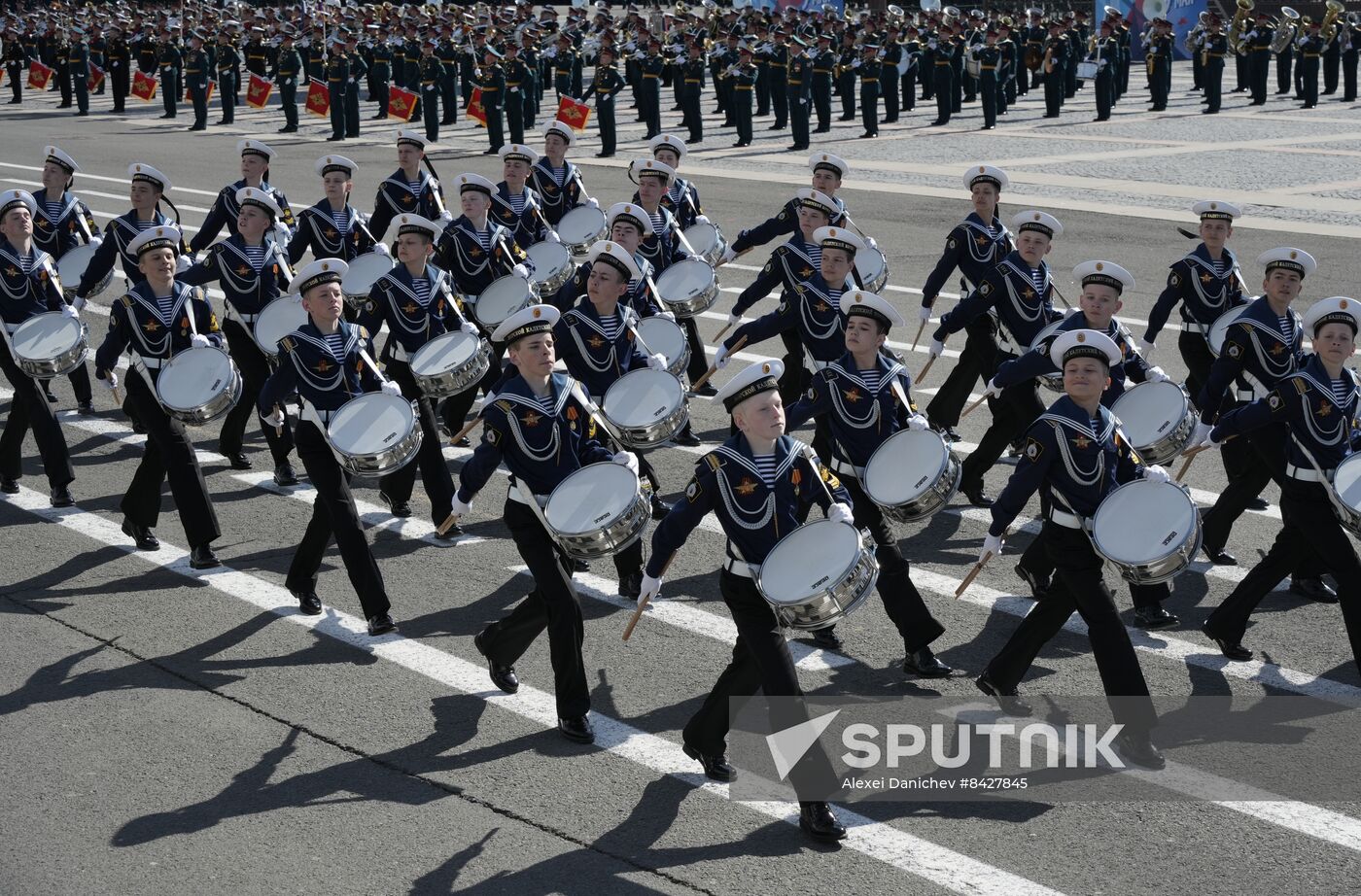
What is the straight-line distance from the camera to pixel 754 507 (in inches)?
291

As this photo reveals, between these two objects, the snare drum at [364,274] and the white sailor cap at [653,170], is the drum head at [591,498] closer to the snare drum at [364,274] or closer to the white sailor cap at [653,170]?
the snare drum at [364,274]

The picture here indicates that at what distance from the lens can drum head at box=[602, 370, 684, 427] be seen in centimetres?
1021

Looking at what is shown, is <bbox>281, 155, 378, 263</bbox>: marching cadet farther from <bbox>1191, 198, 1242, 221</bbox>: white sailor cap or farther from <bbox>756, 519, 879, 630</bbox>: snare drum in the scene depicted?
<bbox>756, 519, 879, 630</bbox>: snare drum

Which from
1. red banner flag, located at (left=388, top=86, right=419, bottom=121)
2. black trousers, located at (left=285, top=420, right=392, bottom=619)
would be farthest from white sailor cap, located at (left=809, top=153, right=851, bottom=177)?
red banner flag, located at (left=388, top=86, right=419, bottom=121)

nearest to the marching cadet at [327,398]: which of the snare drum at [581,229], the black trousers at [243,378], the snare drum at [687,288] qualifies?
the black trousers at [243,378]

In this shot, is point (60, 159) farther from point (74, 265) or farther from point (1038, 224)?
point (1038, 224)

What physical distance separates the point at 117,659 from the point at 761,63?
3136cm

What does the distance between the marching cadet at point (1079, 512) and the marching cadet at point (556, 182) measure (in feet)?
30.4

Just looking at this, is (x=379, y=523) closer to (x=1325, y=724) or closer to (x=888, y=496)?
(x=888, y=496)

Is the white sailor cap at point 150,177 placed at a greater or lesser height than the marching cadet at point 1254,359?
greater

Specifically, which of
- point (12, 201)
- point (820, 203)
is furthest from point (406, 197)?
point (820, 203)

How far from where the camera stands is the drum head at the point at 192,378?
1061 centimetres

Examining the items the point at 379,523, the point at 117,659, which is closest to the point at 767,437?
the point at 117,659

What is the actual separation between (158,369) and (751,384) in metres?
5.11
